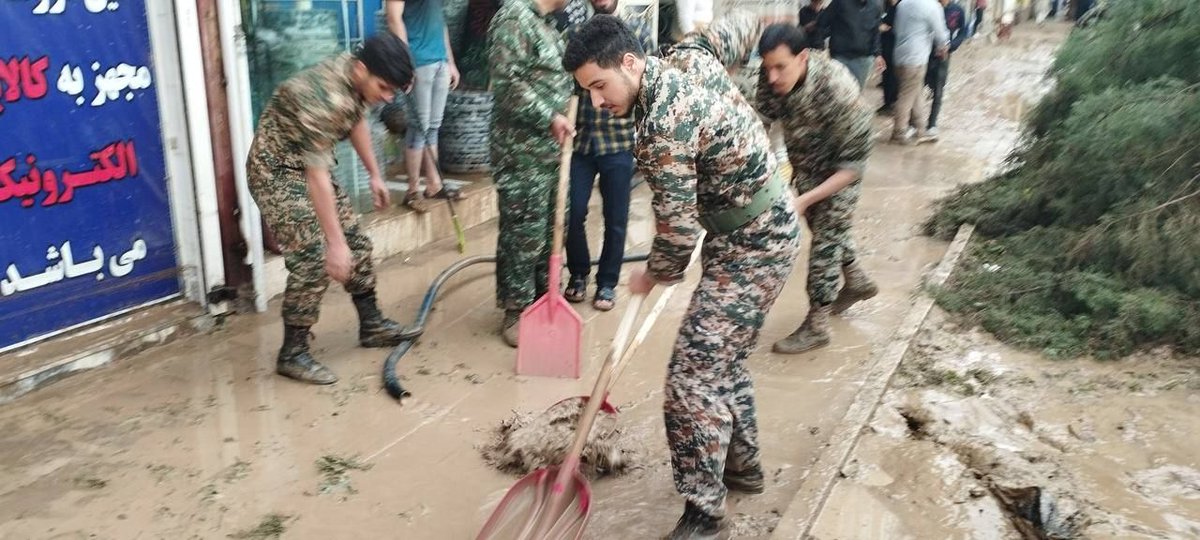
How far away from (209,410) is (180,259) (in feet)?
3.64

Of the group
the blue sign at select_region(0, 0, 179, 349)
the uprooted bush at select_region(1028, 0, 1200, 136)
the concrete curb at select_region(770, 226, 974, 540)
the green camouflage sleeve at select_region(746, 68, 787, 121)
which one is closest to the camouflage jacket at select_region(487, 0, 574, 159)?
the green camouflage sleeve at select_region(746, 68, 787, 121)

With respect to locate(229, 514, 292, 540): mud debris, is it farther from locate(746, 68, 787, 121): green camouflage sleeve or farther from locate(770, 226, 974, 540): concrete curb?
locate(746, 68, 787, 121): green camouflage sleeve

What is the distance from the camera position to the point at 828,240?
4500 millimetres

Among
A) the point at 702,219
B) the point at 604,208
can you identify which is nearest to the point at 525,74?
the point at 604,208

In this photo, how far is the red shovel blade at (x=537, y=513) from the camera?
279cm

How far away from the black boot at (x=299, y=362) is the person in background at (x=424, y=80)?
2011 mm

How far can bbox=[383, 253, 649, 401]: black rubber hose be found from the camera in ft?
13.5

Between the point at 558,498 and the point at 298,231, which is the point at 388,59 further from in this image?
the point at 558,498

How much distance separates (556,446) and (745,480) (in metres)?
0.72

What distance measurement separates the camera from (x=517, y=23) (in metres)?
4.41

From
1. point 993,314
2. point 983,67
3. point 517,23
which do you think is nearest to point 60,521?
point 517,23

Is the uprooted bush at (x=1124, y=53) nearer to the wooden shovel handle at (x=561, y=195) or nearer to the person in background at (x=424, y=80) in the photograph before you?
the wooden shovel handle at (x=561, y=195)

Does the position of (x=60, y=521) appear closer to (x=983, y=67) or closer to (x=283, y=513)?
(x=283, y=513)

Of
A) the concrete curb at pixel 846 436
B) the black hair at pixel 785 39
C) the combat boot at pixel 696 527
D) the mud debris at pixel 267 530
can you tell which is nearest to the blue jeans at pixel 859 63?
the concrete curb at pixel 846 436
